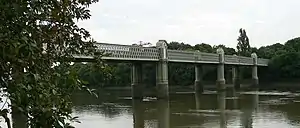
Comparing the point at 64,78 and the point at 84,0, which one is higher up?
the point at 84,0

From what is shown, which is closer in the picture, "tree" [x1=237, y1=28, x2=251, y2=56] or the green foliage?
the green foliage

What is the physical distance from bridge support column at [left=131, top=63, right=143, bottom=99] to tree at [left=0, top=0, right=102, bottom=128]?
5994 cm

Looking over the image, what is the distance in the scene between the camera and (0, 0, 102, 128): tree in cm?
375

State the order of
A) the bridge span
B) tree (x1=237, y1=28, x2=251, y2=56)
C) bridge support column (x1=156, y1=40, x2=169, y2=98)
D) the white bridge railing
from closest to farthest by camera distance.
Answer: the white bridge railing
the bridge span
bridge support column (x1=156, y1=40, x2=169, y2=98)
tree (x1=237, y1=28, x2=251, y2=56)

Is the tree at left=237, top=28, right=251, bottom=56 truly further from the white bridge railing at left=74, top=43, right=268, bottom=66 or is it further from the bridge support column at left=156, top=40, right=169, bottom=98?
the bridge support column at left=156, top=40, right=169, bottom=98

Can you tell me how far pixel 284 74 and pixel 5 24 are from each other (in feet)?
356

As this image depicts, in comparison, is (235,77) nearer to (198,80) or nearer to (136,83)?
(198,80)

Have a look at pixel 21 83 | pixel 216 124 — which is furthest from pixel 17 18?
pixel 216 124

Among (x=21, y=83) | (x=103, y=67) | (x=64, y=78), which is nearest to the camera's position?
(x=21, y=83)

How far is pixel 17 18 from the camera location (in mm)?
3850

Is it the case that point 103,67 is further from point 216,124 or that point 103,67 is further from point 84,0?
point 216,124

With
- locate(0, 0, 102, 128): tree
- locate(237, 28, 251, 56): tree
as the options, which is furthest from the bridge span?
locate(0, 0, 102, 128): tree

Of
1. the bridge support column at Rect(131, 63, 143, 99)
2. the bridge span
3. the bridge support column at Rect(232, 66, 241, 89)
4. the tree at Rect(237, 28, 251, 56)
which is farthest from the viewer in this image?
the tree at Rect(237, 28, 251, 56)

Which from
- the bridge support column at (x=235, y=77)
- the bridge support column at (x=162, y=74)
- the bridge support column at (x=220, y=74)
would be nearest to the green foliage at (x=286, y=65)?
the bridge support column at (x=235, y=77)
